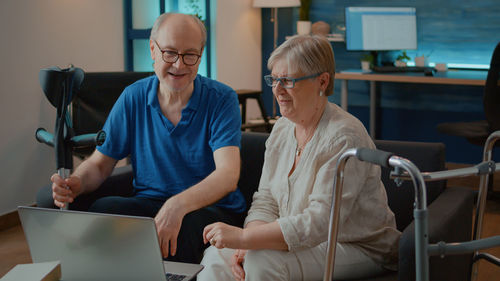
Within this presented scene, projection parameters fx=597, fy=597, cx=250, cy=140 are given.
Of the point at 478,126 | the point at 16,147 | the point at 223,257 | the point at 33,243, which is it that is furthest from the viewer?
the point at 478,126

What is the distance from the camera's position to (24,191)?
11.6 ft

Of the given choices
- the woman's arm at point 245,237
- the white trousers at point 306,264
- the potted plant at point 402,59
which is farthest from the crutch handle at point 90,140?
the potted plant at point 402,59

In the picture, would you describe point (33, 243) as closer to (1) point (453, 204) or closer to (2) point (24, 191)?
(1) point (453, 204)

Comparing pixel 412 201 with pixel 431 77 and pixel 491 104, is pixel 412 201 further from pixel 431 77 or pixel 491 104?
pixel 431 77

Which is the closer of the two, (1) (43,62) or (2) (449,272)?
(2) (449,272)

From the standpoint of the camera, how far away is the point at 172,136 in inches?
78.8

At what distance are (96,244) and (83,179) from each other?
699mm

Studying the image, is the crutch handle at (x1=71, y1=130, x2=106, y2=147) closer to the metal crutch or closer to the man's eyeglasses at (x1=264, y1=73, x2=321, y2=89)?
the metal crutch

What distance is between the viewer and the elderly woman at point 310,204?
1.58 meters

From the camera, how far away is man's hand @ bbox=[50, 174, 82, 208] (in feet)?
5.83

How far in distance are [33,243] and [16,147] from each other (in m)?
2.22

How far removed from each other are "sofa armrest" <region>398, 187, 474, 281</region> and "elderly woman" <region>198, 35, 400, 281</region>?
0.14 metres

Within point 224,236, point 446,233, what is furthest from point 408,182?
point 224,236

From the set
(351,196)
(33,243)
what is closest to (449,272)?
(351,196)
